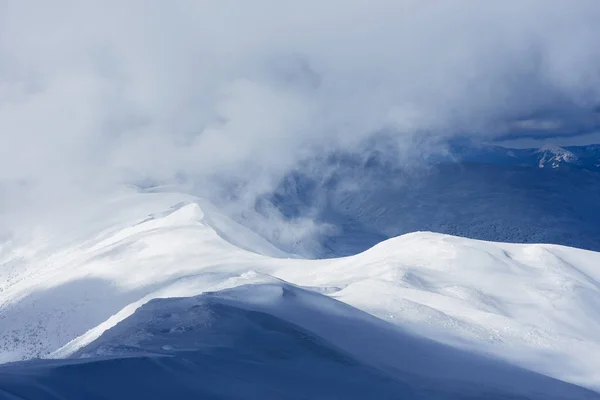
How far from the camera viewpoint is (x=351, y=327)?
20.2m

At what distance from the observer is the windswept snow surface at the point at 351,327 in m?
13.7

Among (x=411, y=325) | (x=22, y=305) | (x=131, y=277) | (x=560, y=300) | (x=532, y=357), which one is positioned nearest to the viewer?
(x=532, y=357)

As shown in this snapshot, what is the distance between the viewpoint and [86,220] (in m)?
106

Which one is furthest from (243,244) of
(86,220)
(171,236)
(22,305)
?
(86,220)

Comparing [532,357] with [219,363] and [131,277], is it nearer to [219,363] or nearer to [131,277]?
[219,363]

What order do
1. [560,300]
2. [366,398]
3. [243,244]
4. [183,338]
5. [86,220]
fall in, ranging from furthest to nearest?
1. [86,220]
2. [243,244]
3. [560,300]
4. [183,338]
5. [366,398]

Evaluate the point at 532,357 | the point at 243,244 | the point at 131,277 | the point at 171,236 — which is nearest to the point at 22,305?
the point at 131,277

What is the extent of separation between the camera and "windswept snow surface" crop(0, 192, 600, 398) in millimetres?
13672

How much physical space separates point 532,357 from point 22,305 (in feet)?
144

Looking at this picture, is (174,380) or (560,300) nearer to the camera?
(174,380)

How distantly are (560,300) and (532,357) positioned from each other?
14018mm

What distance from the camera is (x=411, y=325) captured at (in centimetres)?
2152

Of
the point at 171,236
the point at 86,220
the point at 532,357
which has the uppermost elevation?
the point at 86,220

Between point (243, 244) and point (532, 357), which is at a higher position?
point (243, 244)
